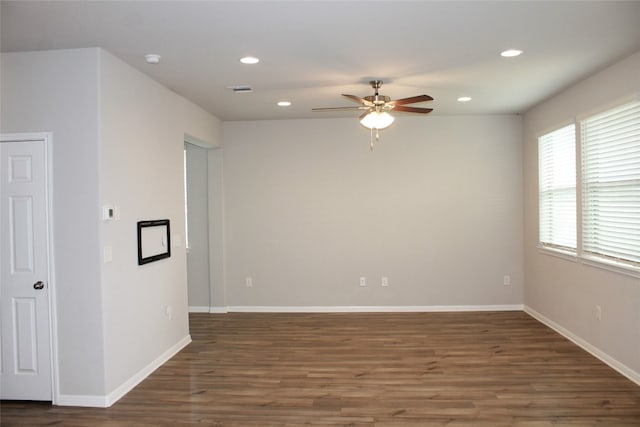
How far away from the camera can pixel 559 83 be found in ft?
15.5

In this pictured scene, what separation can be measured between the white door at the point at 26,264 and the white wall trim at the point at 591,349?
15.4 feet

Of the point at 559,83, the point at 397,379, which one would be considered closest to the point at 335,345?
the point at 397,379

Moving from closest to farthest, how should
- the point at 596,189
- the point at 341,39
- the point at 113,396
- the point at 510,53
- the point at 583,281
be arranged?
the point at 341,39
the point at 113,396
the point at 510,53
the point at 596,189
the point at 583,281

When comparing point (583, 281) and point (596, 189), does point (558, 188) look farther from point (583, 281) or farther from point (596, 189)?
point (583, 281)

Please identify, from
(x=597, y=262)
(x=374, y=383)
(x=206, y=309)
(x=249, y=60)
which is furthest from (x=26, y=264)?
(x=597, y=262)

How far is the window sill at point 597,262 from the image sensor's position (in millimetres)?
3857

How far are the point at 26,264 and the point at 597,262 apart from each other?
195 inches

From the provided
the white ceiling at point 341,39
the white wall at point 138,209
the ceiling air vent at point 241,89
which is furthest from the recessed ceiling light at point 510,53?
the white wall at point 138,209

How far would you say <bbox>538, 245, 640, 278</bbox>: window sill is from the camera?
386cm

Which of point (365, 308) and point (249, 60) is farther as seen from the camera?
point (365, 308)

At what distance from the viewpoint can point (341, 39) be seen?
3.37m

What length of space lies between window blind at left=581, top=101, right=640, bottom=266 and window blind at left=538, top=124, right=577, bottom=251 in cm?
34

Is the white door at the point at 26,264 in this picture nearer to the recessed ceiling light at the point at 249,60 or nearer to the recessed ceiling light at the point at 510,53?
the recessed ceiling light at the point at 249,60

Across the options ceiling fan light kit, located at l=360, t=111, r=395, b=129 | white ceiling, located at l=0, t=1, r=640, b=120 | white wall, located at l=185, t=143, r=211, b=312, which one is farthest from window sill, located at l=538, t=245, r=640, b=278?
white wall, located at l=185, t=143, r=211, b=312
